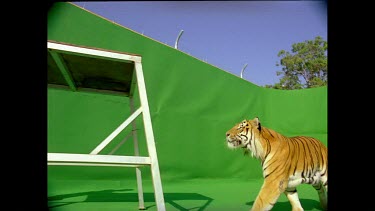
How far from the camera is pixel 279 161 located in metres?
2.51

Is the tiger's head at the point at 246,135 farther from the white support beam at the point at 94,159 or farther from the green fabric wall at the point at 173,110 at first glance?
the green fabric wall at the point at 173,110

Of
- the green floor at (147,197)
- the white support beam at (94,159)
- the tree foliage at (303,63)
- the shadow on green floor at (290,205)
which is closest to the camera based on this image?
the white support beam at (94,159)

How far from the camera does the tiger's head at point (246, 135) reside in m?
2.65

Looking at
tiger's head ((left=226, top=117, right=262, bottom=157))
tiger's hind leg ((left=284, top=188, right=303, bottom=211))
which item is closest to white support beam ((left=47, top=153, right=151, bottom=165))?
tiger's head ((left=226, top=117, right=262, bottom=157))

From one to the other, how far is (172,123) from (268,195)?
265cm

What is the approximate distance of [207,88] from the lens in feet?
17.4

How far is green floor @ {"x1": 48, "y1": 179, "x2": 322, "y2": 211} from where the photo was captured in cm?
287

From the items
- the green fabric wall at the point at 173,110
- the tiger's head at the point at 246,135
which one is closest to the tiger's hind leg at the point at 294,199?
the tiger's head at the point at 246,135

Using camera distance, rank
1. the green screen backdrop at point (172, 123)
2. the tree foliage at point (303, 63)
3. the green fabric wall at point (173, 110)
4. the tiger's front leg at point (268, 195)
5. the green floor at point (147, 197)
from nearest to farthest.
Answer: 1. the tiger's front leg at point (268, 195)
2. the green floor at point (147, 197)
3. the green screen backdrop at point (172, 123)
4. the green fabric wall at point (173, 110)
5. the tree foliage at point (303, 63)

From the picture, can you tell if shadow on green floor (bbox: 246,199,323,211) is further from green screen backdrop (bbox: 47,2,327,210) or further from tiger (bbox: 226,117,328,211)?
tiger (bbox: 226,117,328,211)

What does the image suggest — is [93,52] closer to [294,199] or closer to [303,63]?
[294,199]
